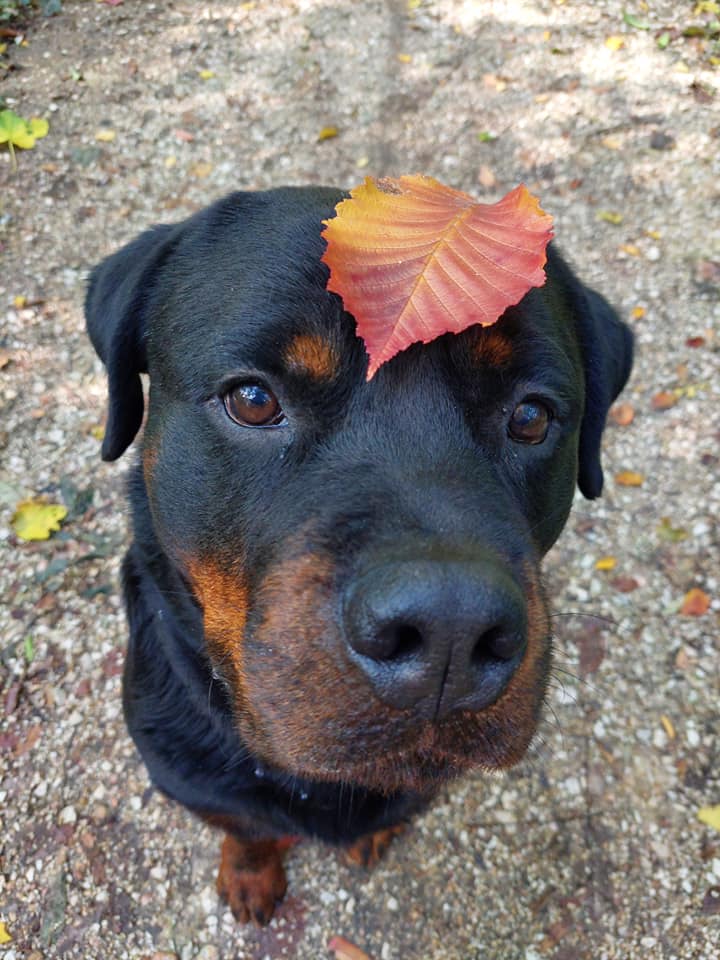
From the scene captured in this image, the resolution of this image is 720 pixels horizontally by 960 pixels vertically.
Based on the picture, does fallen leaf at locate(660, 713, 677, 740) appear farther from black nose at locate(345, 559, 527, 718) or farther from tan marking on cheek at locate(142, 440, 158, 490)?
tan marking on cheek at locate(142, 440, 158, 490)

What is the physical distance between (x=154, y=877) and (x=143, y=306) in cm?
204

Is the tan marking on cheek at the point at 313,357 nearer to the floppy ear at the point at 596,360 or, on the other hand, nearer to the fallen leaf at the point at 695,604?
the floppy ear at the point at 596,360

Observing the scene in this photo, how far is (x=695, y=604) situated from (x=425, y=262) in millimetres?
2553

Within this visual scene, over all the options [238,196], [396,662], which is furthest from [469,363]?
[238,196]

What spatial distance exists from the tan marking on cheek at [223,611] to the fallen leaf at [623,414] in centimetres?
277

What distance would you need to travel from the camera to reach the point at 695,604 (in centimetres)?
339

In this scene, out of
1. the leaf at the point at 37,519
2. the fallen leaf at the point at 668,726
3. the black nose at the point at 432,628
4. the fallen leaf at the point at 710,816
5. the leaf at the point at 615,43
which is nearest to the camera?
the black nose at the point at 432,628

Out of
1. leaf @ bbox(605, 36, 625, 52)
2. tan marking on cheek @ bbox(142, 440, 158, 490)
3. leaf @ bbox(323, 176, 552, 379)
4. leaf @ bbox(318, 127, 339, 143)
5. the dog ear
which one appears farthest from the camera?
leaf @ bbox(605, 36, 625, 52)

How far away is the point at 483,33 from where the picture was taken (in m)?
5.59

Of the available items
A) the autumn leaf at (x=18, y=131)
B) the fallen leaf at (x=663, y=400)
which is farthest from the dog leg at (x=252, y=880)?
the autumn leaf at (x=18, y=131)

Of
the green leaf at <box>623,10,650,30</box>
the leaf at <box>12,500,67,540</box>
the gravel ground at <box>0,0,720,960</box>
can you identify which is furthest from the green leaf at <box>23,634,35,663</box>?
the green leaf at <box>623,10,650,30</box>

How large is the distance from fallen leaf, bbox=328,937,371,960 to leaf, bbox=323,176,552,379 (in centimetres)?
220

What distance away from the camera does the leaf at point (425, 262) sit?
1.47 metres

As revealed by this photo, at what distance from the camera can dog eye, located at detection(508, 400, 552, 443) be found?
70.1 inches
